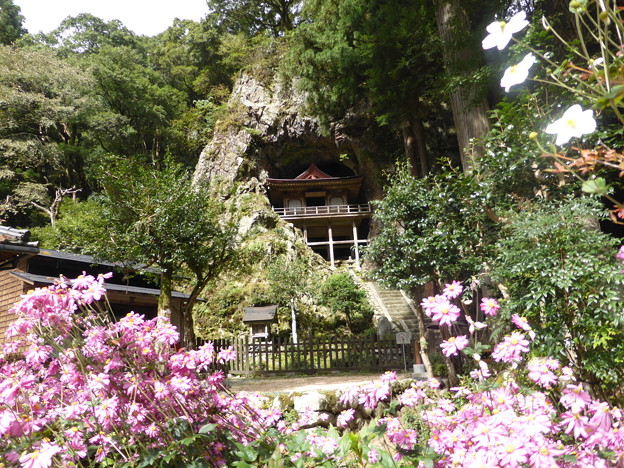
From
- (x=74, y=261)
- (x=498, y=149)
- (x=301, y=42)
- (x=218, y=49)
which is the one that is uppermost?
(x=218, y=49)

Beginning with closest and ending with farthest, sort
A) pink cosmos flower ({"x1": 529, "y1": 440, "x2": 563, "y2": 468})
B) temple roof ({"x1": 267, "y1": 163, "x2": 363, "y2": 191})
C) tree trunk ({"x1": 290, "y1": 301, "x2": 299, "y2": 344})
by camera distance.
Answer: pink cosmos flower ({"x1": 529, "y1": 440, "x2": 563, "y2": 468})
tree trunk ({"x1": 290, "y1": 301, "x2": 299, "y2": 344})
temple roof ({"x1": 267, "y1": 163, "x2": 363, "y2": 191})

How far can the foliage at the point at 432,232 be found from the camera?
22.6 feet

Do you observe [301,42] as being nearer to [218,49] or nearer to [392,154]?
[392,154]

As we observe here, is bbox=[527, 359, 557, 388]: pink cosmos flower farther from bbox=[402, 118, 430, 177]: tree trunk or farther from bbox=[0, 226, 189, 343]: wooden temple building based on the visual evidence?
bbox=[402, 118, 430, 177]: tree trunk

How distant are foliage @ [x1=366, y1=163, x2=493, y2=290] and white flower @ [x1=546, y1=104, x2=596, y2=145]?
5.90m

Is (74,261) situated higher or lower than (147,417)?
higher

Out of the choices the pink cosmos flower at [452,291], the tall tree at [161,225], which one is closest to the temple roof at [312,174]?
the tall tree at [161,225]

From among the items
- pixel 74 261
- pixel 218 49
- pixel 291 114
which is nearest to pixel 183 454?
pixel 74 261

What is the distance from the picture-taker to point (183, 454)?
1714 millimetres

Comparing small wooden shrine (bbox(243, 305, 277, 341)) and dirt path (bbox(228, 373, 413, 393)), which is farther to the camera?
small wooden shrine (bbox(243, 305, 277, 341))

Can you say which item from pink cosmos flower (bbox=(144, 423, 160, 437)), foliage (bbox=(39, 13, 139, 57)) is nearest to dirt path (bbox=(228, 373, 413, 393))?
pink cosmos flower (bbox=(144, 423, 160, 437))

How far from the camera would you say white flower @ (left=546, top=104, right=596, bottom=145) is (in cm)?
90

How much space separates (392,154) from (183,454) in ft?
50.3

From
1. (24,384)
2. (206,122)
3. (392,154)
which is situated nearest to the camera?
(24,384)
